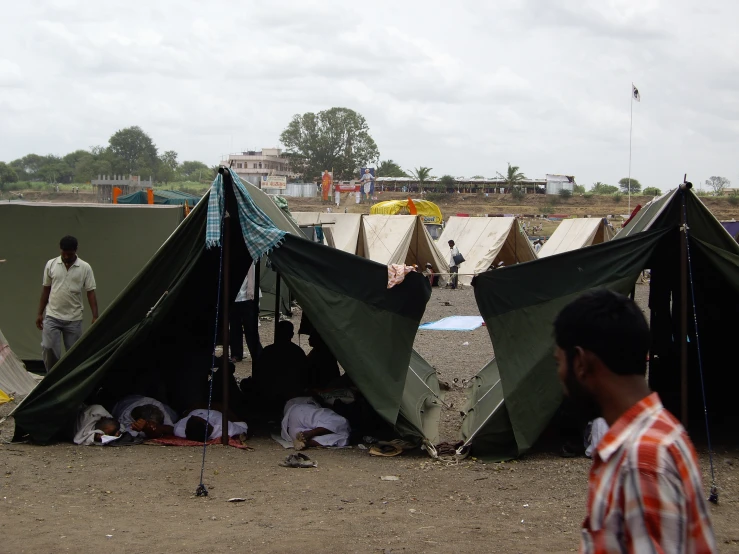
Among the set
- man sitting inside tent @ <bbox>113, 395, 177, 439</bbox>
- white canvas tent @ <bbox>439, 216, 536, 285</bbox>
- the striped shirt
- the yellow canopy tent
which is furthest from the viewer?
the yellow canopy tent

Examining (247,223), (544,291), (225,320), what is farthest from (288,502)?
(544,291)

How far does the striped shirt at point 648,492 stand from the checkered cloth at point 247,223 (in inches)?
204

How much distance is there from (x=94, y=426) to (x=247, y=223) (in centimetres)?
224

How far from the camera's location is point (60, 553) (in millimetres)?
4418

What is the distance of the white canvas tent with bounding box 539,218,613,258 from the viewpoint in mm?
25797

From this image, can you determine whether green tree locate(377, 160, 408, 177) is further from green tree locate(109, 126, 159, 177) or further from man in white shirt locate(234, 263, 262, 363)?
man in white shirt locate(234, 263, 262, 363)

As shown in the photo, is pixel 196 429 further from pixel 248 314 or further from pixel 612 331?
pixel 612 331

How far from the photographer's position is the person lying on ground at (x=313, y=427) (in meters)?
6.98

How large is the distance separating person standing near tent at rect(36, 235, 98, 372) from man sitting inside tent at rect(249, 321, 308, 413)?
174cm

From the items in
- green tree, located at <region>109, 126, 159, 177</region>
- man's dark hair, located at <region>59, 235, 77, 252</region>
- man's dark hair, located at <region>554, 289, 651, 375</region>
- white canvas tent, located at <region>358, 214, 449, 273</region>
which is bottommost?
white canvas tent, located at <region>358, 214, 449, 273</region>

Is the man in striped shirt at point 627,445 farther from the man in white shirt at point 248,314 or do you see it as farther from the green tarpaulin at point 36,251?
the green tarpaulin at point 36,251

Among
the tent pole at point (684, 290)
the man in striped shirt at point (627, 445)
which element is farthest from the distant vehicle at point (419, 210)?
the man in striped shirt at point (627, 445)

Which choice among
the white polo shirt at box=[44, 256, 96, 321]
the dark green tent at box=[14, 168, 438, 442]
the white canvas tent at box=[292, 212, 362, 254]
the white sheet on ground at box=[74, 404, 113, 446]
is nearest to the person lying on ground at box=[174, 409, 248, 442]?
the white sheet on ground at box=[74, 404, 113, 446]

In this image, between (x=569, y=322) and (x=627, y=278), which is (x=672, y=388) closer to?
(x=627, y=278)
